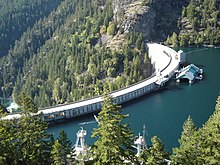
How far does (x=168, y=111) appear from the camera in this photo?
334ft

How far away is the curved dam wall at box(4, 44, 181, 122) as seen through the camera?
104 m

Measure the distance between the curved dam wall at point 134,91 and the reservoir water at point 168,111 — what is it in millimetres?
2567

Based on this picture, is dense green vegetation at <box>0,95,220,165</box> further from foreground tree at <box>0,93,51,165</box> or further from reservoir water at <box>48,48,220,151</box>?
reservoir water at <box>48,48,220,151</box>

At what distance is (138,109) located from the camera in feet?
351

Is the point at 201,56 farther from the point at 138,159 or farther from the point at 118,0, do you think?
the point at 138,159

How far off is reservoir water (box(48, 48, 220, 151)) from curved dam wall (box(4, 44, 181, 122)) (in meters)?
2.57

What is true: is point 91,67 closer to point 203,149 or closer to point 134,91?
point 134,91

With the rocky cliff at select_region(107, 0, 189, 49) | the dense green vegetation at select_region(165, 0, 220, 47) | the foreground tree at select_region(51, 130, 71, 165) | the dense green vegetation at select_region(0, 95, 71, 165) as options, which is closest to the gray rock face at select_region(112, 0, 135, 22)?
the rocky cliff at select_region(107, 0, 189, 49)

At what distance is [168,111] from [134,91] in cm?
1958

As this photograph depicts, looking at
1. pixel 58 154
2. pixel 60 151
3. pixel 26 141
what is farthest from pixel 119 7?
Answer: pixel 58 154

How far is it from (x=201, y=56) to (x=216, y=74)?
1277 inches

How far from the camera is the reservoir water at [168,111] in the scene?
87688 millimetres

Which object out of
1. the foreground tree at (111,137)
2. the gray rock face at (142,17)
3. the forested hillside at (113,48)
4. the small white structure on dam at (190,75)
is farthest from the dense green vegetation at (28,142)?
the gray rock face at (142,17)

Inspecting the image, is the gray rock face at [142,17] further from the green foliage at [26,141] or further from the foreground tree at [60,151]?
A: the green foliage at [26,141]
